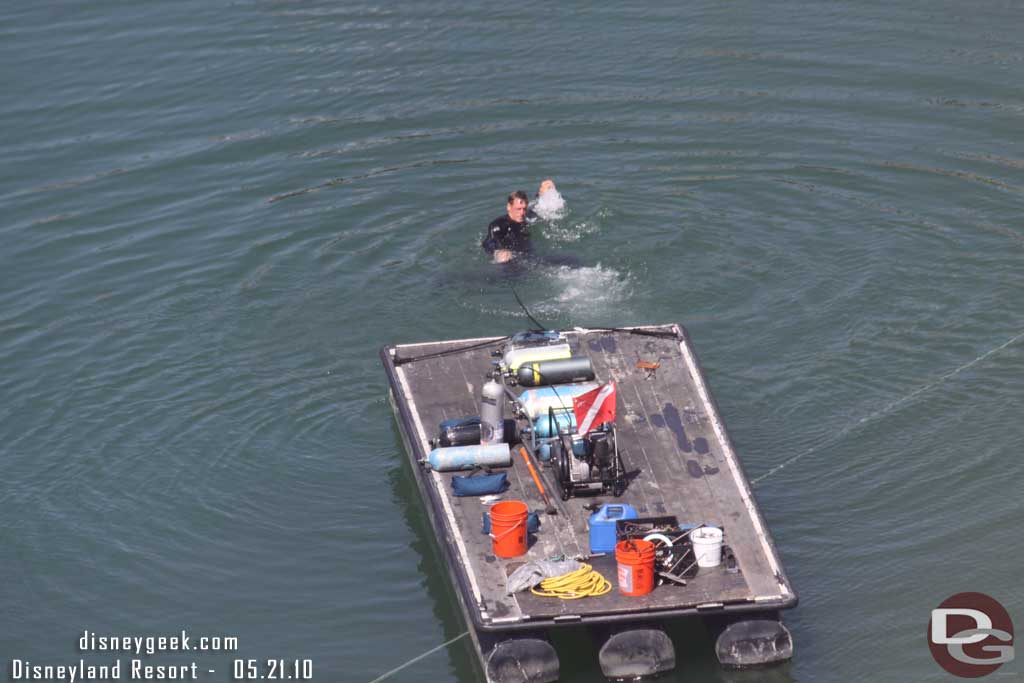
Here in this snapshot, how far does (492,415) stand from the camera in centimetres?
1791

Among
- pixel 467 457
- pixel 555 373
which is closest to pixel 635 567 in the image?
pixel 467 457

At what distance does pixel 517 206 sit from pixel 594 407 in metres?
7.45

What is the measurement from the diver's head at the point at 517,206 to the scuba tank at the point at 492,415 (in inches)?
267

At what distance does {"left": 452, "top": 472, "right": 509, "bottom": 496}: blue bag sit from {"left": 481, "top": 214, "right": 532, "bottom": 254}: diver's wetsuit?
7688 mm

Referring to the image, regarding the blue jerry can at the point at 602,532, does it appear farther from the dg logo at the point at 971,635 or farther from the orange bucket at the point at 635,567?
the dg logo at the point at 971,635

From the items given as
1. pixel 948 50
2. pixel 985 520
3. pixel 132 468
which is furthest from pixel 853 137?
pixel 132 468

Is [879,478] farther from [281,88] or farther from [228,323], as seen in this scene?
[281,88]

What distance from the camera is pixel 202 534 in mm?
18656

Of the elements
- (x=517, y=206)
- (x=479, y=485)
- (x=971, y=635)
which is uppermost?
(x=517, y=206)

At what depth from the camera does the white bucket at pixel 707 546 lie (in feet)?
51.5

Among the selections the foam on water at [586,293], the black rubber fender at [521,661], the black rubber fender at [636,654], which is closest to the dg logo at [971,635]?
the black rubber fender at [636,654]

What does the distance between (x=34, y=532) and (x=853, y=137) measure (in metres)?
15.8

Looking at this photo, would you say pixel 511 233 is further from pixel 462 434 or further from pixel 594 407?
pixel 594 407

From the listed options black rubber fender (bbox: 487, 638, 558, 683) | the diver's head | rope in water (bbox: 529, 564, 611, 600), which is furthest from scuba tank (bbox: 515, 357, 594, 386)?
the diver's head
